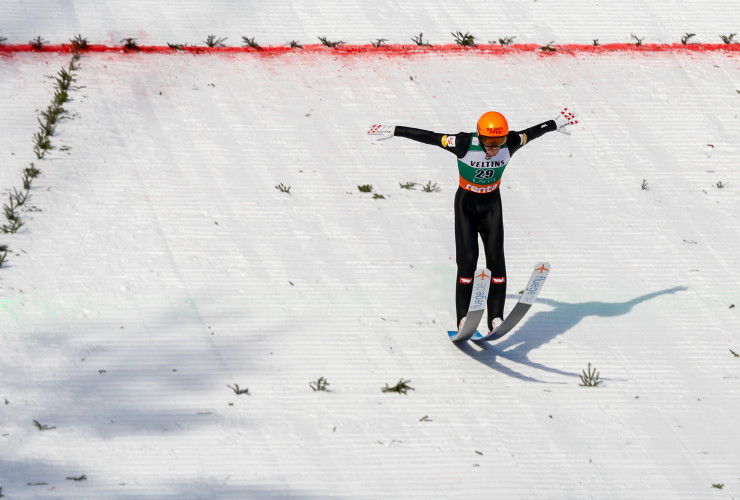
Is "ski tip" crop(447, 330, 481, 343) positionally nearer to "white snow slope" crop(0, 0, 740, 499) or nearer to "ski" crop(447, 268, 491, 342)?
"white snow slope" crop(0, 0, 740, 499)

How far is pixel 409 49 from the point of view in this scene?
1018 cm

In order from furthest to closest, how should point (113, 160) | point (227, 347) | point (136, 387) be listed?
1. point (113, 160)
2. point (227, 347)
3. point (136, 387)

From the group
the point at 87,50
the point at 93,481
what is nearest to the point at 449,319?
the point at 93,481

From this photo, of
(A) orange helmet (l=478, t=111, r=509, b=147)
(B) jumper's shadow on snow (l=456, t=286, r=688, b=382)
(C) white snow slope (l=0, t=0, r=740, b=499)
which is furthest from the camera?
(B) jumper's shadow on snow (l=456, t=286, r=688, b=382)

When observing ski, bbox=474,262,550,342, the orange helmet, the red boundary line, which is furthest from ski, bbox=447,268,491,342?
the red boundary line

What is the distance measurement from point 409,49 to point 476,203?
433cm

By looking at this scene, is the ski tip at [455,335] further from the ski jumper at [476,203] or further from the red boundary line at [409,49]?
the red boundary line at [409,49]

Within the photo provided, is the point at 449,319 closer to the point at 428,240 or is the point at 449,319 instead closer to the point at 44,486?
the point at 428,240

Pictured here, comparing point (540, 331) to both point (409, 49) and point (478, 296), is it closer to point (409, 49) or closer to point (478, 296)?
point (478, 296)

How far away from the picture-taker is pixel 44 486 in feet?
16.4

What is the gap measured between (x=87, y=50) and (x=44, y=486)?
613cm

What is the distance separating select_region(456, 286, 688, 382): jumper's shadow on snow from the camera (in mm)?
6512

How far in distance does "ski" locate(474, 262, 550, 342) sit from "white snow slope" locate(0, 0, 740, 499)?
30 cm

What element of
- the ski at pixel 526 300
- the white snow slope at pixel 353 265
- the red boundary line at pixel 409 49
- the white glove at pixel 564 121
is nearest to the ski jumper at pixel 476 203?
the white glove at pixel 564 121
